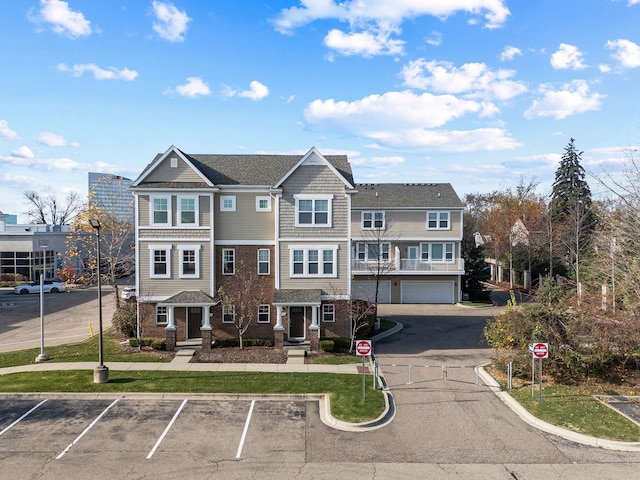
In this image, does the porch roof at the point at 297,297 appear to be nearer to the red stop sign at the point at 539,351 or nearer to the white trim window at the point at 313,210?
the white trim window at the point at 313,210

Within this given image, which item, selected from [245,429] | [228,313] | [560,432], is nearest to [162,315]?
[228,313]

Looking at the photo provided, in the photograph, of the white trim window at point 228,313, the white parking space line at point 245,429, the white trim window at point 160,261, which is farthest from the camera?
the white trim window at point 228,313

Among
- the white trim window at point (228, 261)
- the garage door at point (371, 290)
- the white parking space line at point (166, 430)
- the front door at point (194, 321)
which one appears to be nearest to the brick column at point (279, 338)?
the white trim window at point (228, 261)

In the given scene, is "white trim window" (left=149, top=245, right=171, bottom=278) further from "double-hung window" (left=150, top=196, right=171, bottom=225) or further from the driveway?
the driveway

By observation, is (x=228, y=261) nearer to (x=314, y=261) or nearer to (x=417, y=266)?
(x=314, y=261)

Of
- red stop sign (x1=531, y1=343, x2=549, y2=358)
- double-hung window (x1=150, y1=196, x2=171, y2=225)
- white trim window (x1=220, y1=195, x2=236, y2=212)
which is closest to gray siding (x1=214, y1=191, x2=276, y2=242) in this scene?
white trim window (x1=220, y1=195, x2=236, y2=212)
